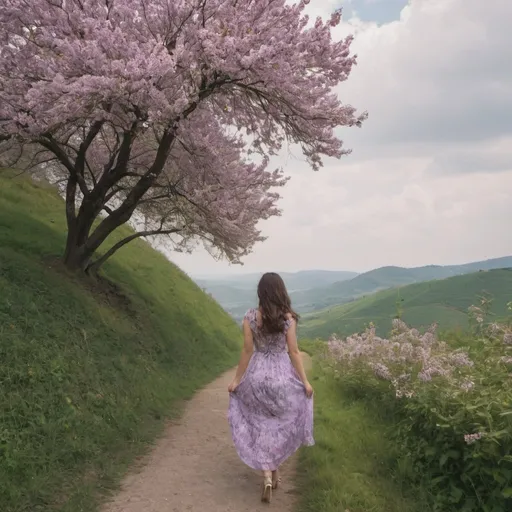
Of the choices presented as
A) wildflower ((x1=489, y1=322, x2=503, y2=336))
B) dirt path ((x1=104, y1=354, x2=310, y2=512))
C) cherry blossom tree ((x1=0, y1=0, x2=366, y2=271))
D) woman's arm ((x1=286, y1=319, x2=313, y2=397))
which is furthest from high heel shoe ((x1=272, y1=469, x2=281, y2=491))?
cherry blossom tree ((x1=0, y1=0, x2=366, y2=271))

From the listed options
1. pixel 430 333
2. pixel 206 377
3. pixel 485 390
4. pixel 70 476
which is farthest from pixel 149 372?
pixel 485 390

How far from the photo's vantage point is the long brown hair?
6473 mm

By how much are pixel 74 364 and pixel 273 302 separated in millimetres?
5495

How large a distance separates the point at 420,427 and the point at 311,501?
1890mm

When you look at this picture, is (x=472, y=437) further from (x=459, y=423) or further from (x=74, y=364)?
(x=74, y=364)

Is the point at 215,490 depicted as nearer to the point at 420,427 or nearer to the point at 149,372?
the point at 420,427

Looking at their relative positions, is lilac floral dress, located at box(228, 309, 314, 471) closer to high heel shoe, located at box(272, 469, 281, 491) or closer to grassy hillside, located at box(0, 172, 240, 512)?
high heel shoe, located at box(272, 469, 281, 491)

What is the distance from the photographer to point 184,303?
23.4 m

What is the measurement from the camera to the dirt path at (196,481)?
6.41 m

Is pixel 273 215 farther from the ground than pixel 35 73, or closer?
closer

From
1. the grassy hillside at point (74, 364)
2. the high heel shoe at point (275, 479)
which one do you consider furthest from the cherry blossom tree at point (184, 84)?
the high heel shoe at point (275, 479)

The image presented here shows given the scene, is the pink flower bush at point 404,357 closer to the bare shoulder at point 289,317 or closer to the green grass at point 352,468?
the green grass at point 352,468

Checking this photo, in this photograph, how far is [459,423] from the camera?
593cm

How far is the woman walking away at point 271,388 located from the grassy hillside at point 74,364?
7.66ft
